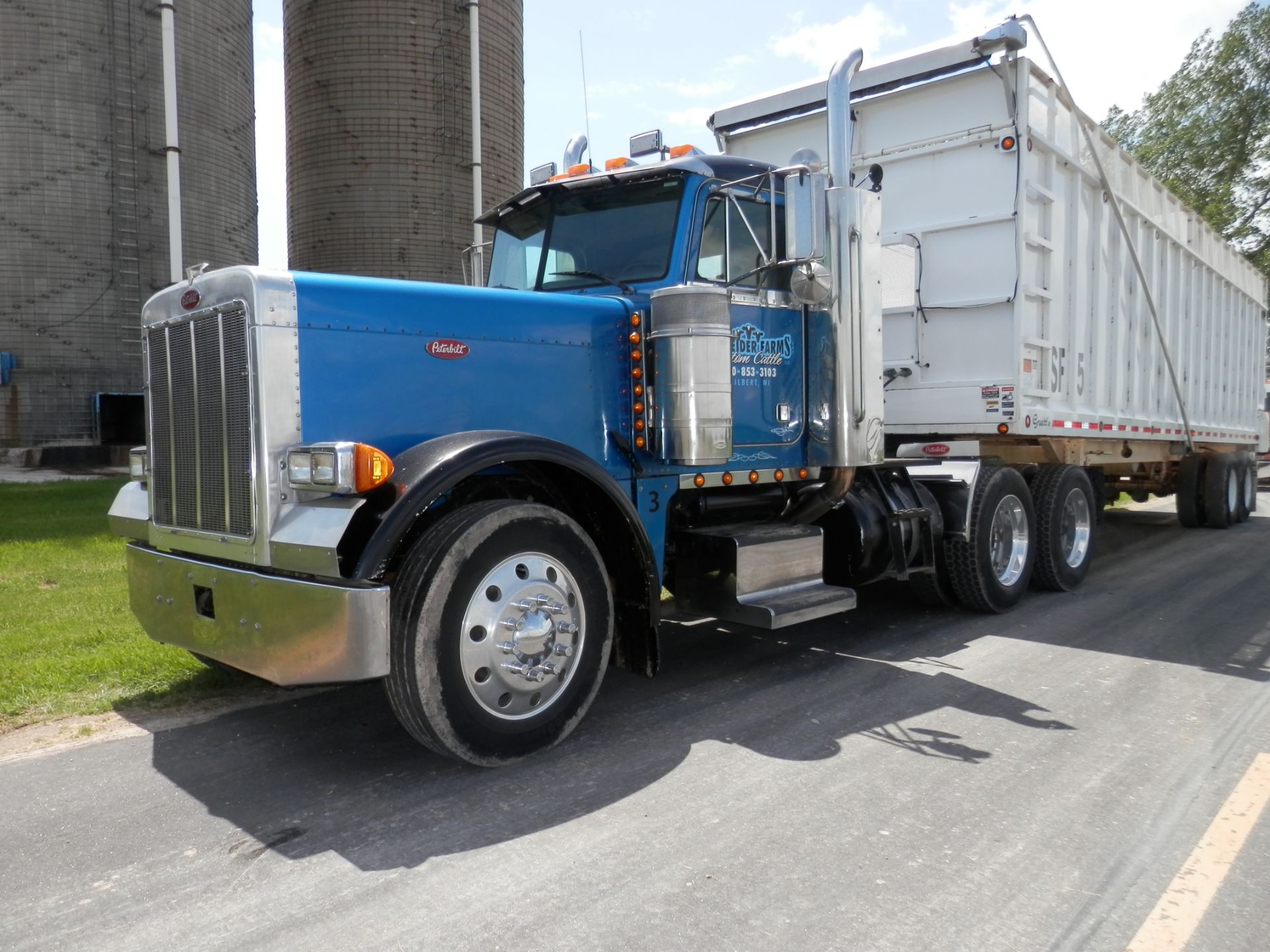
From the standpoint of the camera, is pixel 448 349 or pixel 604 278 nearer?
pixel 448 349

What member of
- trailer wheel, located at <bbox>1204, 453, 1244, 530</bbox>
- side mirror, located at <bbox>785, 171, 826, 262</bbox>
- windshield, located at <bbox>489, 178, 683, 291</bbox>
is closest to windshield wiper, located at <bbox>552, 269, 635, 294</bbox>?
windshield, located at <bbox>489, 178, 683, 291</bbox>

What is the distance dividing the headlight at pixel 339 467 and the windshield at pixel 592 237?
6.35 feet

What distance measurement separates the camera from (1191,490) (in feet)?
40.2

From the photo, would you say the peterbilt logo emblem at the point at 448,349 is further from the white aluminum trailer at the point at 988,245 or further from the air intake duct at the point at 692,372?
the white aluminum trailer at the point at 988,245

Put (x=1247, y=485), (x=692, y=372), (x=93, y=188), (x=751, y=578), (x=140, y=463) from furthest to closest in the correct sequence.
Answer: (x=93, y=188)
(x=1247, y=485)
(x=751, y=578)
(x=140, y=463)
(x=692, y=372)

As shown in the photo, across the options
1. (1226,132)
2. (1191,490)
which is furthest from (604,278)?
(1226,132)

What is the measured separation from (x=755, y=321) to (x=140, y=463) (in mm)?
3196

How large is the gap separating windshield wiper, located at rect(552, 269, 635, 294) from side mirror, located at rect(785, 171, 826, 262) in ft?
2.78

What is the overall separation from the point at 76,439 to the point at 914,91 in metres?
17.1

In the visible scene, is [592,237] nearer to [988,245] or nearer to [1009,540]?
[988,245]

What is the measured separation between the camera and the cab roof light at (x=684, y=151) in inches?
210

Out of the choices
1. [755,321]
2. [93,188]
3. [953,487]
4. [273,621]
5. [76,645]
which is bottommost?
[76,645]

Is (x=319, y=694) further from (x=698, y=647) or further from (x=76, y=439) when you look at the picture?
(x=76, y=439)

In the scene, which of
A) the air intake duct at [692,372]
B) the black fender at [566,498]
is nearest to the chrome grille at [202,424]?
the black fender at [566,498]
